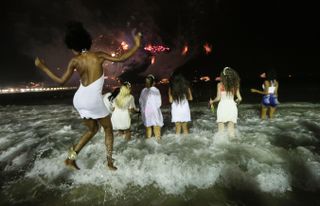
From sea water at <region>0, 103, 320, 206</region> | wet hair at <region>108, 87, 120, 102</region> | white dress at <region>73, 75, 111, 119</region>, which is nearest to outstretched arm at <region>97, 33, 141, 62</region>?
white dress at <region>73, 75, 111, 119</region>

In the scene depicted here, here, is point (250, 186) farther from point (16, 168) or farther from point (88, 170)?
point (16, 168)

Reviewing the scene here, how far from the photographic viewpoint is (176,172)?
620 centimetres

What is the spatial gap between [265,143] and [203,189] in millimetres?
3385

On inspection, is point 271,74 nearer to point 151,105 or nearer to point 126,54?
point 151,105

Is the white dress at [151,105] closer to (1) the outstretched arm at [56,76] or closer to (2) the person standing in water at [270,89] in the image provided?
(1) the outstretched arm at [56,76]

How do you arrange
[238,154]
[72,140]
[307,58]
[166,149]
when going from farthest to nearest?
1. [307,58]
2. [72,140]
3. [166,149]
4. [238,154]

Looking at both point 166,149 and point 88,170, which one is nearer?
point 88,170

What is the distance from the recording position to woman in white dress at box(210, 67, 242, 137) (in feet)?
26.4

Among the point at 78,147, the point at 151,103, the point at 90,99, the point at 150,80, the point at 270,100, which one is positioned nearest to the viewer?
the point at 90,99

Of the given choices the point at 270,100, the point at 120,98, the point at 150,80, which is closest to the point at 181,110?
the point at 150,80

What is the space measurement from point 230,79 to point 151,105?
2653 millimetres

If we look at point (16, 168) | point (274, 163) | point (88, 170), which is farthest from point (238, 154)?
point (16, 168)

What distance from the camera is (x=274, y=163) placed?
6.41 m

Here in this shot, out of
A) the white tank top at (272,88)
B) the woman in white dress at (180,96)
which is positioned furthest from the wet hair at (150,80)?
the white tank top at (272,88)
